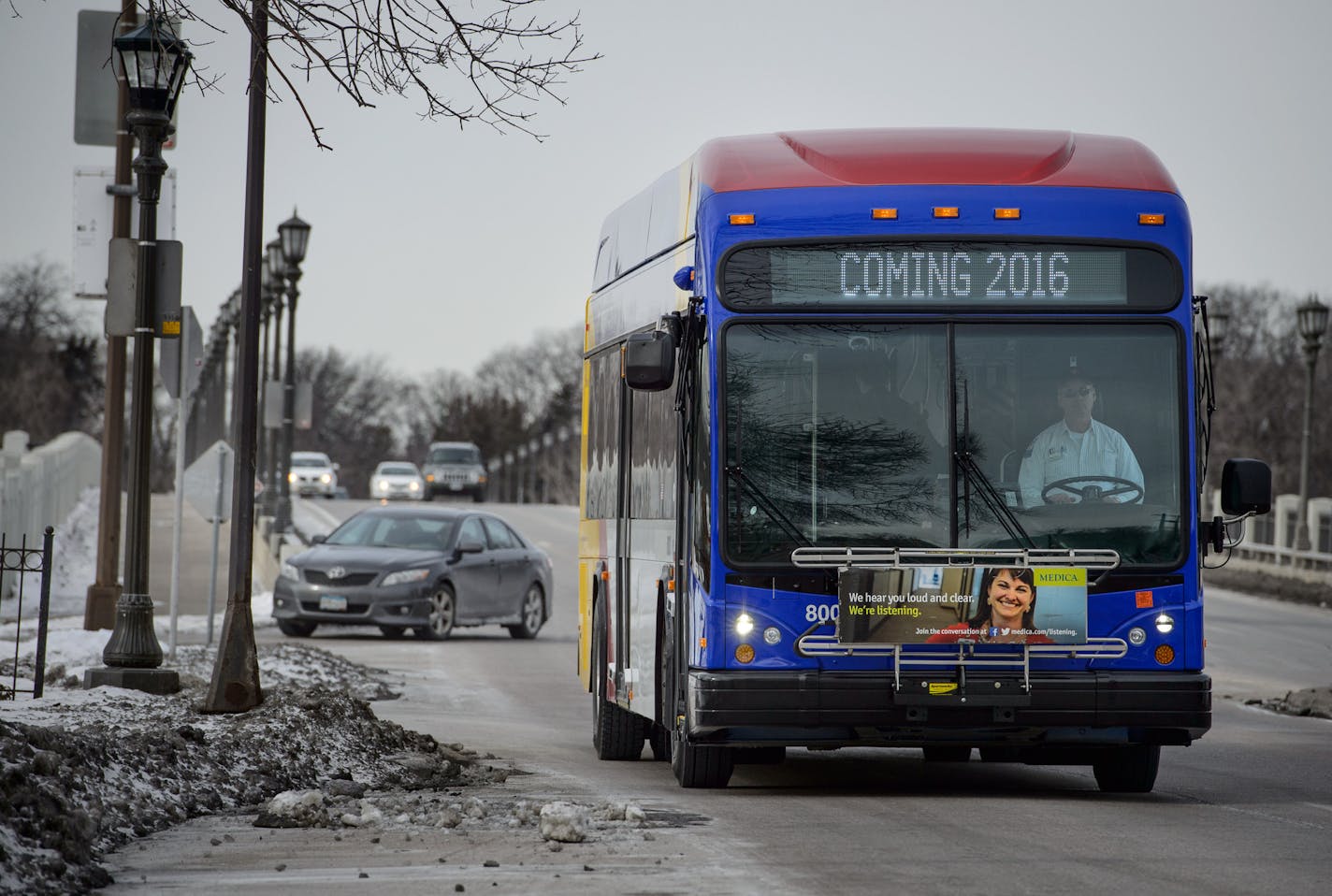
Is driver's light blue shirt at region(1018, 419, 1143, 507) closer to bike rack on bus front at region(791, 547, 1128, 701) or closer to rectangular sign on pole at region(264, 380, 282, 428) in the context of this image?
bike rack on bus front at region(791, 547, 1128, 701)

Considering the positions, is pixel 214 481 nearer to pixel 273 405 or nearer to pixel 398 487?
pixel 273 405

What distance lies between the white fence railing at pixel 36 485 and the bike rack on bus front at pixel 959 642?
11.4 m

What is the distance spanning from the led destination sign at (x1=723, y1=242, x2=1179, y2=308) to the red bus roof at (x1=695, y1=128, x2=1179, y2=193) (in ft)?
1.21

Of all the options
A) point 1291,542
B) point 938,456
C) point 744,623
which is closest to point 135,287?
point 744,623

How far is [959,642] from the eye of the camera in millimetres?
10445

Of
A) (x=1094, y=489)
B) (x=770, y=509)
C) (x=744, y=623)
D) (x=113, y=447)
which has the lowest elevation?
(x=744, y=623)

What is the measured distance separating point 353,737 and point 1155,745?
14.2 ft

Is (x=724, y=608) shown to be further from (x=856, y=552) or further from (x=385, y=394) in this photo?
(x=385, y=394)

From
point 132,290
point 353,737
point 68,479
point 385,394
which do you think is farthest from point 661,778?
point 385,394

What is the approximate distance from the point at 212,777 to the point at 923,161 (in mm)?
4651

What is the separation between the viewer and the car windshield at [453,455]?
74.0 meters

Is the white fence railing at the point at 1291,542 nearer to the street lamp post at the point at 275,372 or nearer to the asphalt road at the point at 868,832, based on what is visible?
the street lamp post at the point at 275,372

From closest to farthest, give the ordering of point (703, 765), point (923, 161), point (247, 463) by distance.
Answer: point (923, 161) < point (703, 765) < point (247, 463)

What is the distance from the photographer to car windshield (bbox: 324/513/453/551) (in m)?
26.7
